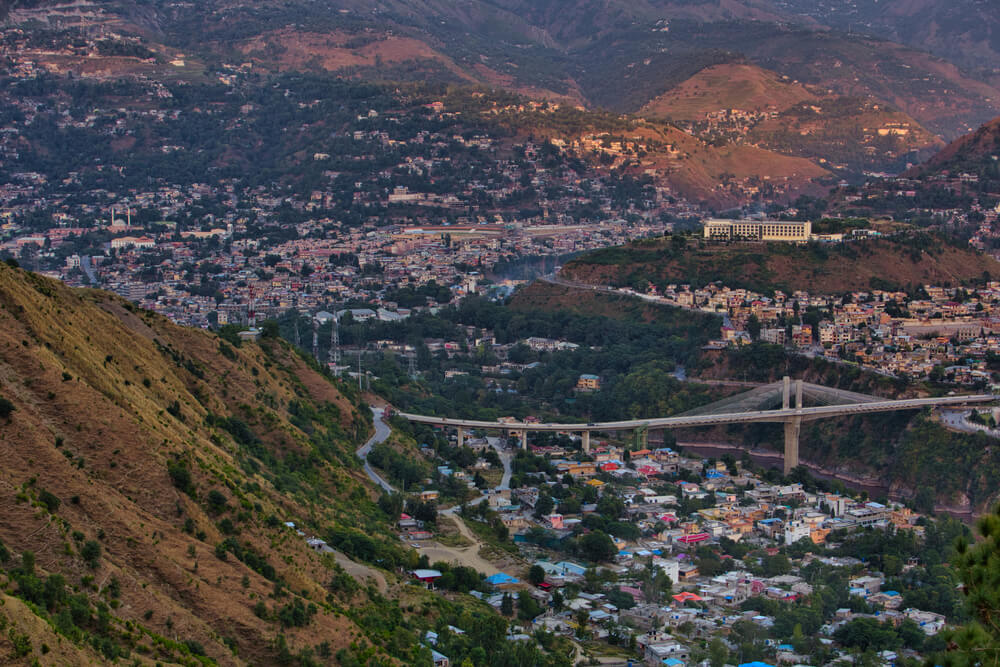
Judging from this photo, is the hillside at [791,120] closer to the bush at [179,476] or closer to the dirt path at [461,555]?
the dirt path at [461,555]

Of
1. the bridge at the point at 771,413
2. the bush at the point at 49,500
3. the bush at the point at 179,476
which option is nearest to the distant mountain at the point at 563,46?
the bridge at the point at 771,413

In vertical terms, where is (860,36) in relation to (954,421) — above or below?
above

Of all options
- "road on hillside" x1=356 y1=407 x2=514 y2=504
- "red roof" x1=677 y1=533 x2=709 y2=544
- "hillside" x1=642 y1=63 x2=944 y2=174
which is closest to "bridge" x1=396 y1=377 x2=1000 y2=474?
"road on hillside" x1=356 y1=407 x2=514 y2=504

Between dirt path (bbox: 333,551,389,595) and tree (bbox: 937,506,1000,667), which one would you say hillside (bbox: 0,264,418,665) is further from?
tree (bbox: 937,506,1000,667)

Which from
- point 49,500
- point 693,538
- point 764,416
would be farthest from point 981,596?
point 764,416

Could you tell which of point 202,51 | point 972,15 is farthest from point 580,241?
point 972,15

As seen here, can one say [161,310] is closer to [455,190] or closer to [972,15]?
[455,190]

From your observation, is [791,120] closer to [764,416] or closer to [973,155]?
[973,155]
